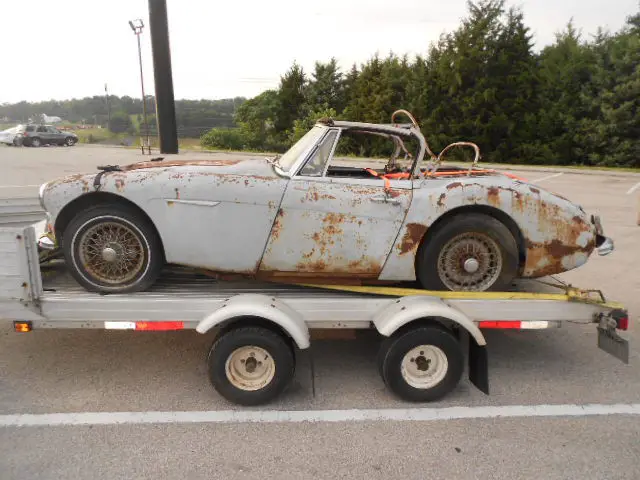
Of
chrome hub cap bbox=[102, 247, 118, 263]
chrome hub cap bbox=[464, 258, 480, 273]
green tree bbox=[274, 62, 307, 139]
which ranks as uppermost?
green tree bbox=[274, 62, 307, 139]

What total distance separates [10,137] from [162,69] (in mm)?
16468

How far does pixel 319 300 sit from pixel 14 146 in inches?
1290

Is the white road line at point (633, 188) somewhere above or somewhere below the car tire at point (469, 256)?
below

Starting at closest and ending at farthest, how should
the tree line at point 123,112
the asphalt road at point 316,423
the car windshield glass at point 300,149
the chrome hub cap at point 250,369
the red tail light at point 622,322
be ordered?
the asphalt road at point 316,423 → the chrome hub cap at point 250,369 → the red tail light at point 622,322 → the car windshield glass at point 300,149 → the tree line at point 123,112

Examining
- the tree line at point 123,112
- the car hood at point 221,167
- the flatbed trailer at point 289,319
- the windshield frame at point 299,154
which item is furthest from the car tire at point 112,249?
the tree line at point 123,112

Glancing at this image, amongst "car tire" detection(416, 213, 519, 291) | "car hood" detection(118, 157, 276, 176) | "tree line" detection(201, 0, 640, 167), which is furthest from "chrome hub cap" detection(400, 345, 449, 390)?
"tree line" detection(201, 0, 640, 167)

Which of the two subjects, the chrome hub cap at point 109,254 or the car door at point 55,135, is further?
the car door at point 55,135

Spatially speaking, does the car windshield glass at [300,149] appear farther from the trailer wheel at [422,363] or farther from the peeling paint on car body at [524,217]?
the trailer wheel at [422,363]

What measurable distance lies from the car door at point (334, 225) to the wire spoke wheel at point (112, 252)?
1.00 metres

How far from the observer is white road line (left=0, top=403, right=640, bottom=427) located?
3.39 m

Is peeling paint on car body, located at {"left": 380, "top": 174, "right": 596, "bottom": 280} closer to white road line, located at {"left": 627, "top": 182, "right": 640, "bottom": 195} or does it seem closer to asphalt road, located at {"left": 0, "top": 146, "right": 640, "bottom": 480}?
asphalt road, located at {"left": 0, "top": 146, "right": 640, "bottom": 480}

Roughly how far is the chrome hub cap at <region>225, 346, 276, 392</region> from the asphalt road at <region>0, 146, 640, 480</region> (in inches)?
7.5

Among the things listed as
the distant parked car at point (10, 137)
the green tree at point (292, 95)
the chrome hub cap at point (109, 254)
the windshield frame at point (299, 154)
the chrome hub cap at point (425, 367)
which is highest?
the green tree at point (292, 95)

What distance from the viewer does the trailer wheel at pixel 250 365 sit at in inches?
140
